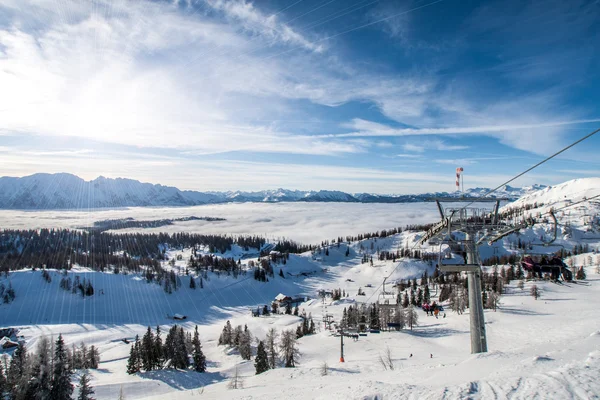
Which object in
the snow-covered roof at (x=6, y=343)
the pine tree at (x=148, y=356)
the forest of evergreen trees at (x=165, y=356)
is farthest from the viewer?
the snow-covered roof at (x=6, y=343)

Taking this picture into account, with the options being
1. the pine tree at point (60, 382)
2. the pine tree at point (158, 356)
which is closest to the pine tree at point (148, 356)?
the pine tree at point (158, 356)

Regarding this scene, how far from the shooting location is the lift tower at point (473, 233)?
690 inches

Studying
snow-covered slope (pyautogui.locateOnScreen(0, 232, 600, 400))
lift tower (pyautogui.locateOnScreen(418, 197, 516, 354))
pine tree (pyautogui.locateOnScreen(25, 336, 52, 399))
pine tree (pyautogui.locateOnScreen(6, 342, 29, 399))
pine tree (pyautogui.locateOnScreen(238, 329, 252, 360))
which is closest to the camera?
snow-covered slope (pyautogui.locateOnScreen(0, 232, 600, 400))

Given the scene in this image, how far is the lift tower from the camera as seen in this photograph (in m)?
17.5

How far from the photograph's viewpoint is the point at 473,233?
18.2 metres

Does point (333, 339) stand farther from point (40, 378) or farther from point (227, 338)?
point (40, 378)

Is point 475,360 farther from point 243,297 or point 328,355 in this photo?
point 243,297

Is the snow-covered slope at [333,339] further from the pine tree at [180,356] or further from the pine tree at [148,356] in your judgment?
the pine tree at [148,356]

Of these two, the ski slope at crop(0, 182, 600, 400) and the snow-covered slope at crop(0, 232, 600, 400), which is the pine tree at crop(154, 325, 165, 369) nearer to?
the snow-covered slope at crop(0, 232, 600, 400)

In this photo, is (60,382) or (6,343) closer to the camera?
(60,382)

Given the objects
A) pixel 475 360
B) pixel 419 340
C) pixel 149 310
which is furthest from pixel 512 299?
pixel 149 310

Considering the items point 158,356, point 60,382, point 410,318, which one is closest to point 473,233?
point 60,382

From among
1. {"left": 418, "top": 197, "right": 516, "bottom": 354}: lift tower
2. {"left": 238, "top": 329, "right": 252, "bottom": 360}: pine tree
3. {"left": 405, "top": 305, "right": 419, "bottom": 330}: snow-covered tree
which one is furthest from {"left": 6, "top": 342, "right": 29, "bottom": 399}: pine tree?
{"left": 405, "top": 305, "right": 419, "bottom": 330}: snow-covered tree

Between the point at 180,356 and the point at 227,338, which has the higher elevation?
the point at 180,356
